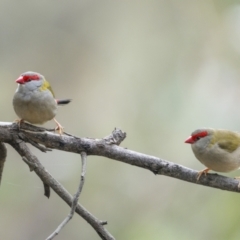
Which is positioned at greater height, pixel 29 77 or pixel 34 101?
pixel 29 77

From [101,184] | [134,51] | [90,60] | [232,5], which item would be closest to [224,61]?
[232,5]

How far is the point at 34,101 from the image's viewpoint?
2.25 metres

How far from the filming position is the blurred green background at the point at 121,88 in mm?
3471

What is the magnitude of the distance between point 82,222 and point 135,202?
553 mm

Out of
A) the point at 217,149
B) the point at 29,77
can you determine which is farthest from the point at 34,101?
the point at 217,149

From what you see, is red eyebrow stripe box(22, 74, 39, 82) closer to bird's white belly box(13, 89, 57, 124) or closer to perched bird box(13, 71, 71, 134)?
perched bird box(13, 71, 71, 134)

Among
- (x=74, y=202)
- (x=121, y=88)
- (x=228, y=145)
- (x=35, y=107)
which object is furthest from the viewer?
(x=121, y=88)

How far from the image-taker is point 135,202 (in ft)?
11.9

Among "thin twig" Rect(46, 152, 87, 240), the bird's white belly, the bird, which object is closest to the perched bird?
the bird's white belly

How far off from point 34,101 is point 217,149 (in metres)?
1.00

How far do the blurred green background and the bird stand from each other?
2.90ft

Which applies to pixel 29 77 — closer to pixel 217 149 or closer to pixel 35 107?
pixel 35 107

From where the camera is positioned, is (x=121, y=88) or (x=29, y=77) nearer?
(x=29, y=77)

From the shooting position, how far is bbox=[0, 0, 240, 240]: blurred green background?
11.4 ft
